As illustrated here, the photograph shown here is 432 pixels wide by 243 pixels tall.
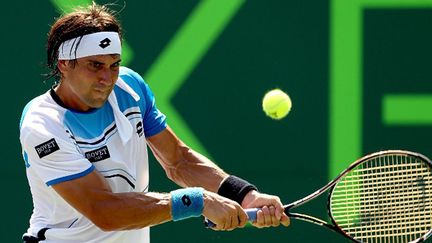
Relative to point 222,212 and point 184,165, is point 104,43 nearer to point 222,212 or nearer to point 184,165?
point 184,165

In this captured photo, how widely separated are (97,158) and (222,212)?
581mm

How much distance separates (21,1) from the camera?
6680mm

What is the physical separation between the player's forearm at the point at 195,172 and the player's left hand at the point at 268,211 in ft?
0.90

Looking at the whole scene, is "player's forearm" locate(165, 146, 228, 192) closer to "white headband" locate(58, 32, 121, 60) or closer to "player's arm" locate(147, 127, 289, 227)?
"player's arm" locate(147, 127, 289, 227)

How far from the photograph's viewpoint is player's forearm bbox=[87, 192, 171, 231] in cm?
435

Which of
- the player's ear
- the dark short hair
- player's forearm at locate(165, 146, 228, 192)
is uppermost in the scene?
the dark short hair

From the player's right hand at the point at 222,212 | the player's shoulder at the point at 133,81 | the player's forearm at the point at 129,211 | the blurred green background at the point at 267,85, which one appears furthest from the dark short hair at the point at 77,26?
the blurred green background at the point at 267,85

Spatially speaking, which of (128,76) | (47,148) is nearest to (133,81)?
(128,76)

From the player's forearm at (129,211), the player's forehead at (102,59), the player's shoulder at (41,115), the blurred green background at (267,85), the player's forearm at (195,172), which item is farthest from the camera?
the blurred green background at (267,85)

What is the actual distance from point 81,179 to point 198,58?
2.50 m

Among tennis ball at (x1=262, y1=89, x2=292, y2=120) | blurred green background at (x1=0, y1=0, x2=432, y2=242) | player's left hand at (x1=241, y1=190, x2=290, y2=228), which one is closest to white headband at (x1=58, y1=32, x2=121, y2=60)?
player's left hand at (x1=241, y1=190, x2=290, y2=228)

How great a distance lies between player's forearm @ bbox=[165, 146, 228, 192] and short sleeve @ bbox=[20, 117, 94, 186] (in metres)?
0.69

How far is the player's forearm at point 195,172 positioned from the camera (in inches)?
195

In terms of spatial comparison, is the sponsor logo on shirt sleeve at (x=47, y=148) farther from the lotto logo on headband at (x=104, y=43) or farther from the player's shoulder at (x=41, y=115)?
the lotto logo on headband at (x=104, y=43)
